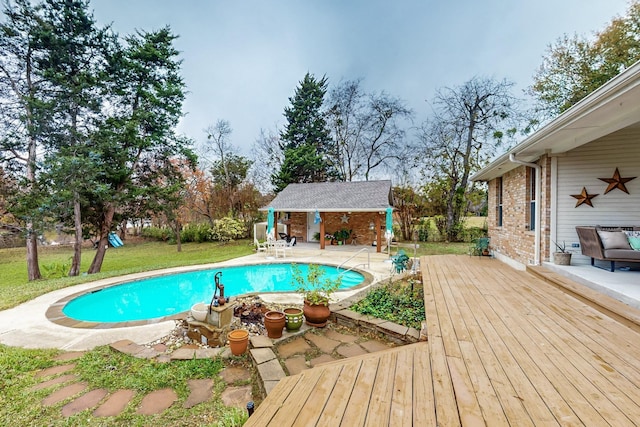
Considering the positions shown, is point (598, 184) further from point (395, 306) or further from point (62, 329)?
point (62, 329)

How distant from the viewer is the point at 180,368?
338 centimetres

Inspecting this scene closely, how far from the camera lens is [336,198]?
15859 mm

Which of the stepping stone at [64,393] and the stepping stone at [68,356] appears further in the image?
the stepping stone at [68,356]

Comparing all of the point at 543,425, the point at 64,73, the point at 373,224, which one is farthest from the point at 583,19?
the point at 64,73

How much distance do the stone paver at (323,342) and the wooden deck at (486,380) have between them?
112 cm

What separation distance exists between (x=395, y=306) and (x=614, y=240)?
3.90m

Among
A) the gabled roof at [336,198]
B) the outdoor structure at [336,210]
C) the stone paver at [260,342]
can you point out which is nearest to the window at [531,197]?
the stone paver at [260,342]

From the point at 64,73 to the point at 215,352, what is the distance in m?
13.6

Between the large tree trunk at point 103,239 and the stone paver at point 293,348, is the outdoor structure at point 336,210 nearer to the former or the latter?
the large tree trunk at point 103,239

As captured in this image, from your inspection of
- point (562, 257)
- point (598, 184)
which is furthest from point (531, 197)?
point (562, 257)

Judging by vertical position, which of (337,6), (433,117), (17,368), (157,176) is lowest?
(17,368)

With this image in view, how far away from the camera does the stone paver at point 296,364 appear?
315cm

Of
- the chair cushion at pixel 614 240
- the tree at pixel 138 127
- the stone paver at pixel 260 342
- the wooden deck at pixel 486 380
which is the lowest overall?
the stone paver at pixel 260 342

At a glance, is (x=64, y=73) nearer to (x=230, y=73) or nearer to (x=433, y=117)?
(x=230, y=73)
